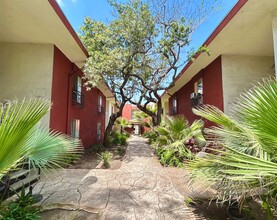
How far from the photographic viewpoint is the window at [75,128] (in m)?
9.91

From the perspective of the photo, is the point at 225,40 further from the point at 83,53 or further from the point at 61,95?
the point at 61,95

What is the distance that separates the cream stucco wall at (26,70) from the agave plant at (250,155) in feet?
20.7

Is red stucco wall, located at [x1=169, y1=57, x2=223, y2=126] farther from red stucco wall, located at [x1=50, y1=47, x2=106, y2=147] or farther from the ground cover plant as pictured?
the ground cover plant

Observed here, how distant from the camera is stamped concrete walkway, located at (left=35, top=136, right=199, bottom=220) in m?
3.71

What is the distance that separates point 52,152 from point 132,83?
373 inches

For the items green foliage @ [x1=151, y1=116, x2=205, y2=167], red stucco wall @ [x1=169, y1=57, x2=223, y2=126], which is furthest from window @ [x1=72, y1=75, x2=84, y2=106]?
red stucco wall @ [x1=169, y1=57, x2=223, y2=126]

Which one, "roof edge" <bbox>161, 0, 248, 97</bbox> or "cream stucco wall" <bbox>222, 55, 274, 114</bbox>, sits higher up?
"roof edge" <bbox>161, 0, 248, 97</bbox>

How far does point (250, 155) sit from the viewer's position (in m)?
2.11

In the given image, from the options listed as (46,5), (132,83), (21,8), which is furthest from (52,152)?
(132,83)

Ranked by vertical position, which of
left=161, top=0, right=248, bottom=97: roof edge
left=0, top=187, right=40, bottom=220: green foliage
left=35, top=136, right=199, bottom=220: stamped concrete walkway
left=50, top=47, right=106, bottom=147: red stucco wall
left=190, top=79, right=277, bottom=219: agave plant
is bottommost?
left=35, top=136, right=199, bottom=220: stamped concrete walkway

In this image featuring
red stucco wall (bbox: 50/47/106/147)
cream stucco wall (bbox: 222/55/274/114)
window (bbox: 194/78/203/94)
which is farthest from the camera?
window (bbox: 194/78/203/94)

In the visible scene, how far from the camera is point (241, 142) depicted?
8.89 ft

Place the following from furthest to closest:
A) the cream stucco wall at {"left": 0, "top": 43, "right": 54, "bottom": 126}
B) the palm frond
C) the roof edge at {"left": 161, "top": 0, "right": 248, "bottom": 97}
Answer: the cream stucco wall at {"left": 0, "top": 43, "right": 54, "bottom": 126}
the roof edge at {"left": 161, "top": 0, "right": 248, "bottom": 97}
the palm frond

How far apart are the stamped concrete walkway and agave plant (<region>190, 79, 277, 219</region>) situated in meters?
1.53
